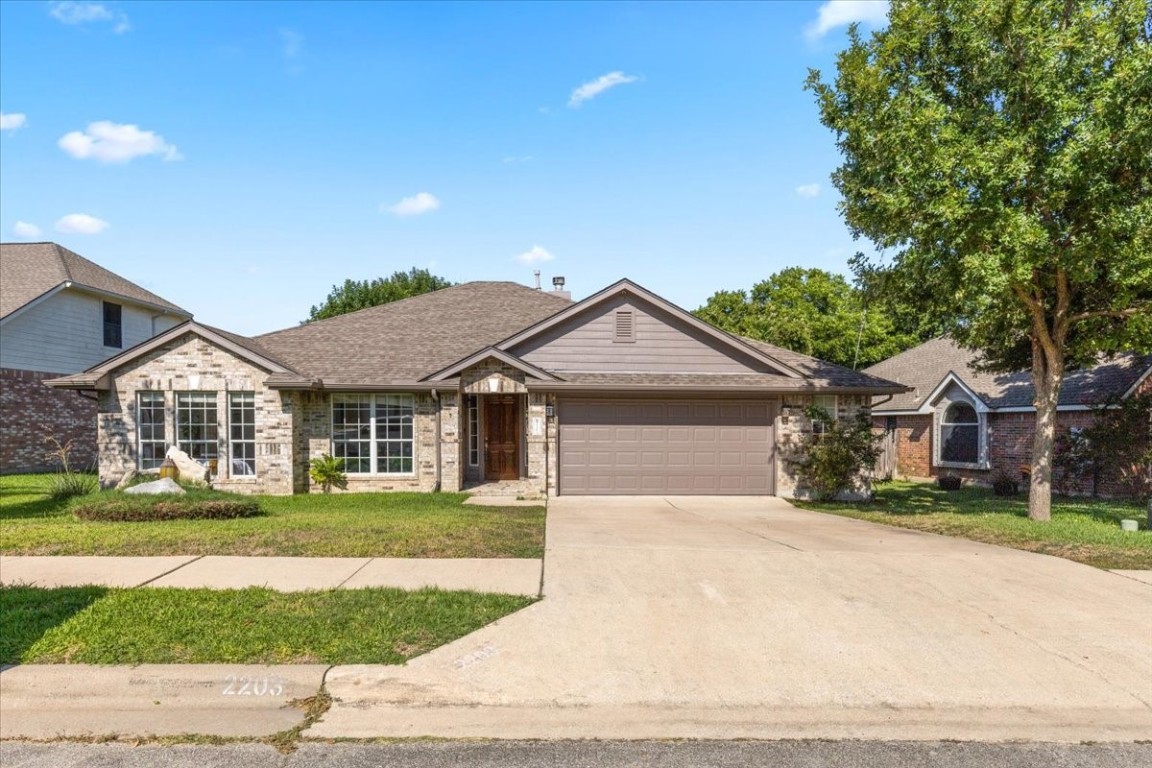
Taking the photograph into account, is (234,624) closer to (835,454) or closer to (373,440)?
(373,440)

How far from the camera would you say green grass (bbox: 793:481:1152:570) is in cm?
927

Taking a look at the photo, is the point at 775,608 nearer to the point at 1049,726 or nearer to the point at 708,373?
the point at 1049,726

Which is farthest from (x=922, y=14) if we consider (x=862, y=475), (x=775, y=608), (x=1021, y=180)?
(x=775, y=608)

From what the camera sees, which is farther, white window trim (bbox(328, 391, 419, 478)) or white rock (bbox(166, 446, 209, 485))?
white window trim (bbox(328, 391, 419, 478))

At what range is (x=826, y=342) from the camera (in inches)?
1479

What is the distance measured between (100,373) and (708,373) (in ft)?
45.2

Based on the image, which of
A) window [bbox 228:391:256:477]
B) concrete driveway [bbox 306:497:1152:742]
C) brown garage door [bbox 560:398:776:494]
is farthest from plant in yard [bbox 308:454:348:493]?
concrete driveway [bbox 306:497:1152:742]

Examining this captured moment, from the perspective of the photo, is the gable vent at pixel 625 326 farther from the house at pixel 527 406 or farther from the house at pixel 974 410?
the house at pixel 974 410

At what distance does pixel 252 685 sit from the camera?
4695mm

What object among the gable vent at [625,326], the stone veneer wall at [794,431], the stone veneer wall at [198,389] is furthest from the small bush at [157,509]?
the stone veneer wall at [794,431]

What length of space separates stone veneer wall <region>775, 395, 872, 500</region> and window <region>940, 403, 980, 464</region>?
22.8 ft

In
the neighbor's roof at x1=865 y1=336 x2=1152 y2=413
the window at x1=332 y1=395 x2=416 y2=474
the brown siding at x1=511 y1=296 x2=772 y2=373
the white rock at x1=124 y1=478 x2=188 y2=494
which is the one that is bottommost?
the white rock at x1=124 y1=478 x2=188 y2=494

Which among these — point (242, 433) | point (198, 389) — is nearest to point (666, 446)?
point (242, 433)

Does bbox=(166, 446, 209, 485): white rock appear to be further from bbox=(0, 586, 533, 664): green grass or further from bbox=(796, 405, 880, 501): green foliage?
bbox=(796, 405, 880, 501): green foliage
